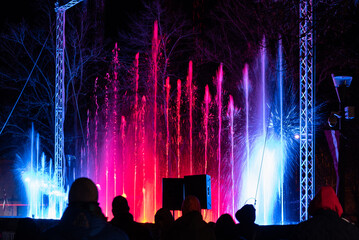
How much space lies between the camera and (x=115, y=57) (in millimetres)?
35125

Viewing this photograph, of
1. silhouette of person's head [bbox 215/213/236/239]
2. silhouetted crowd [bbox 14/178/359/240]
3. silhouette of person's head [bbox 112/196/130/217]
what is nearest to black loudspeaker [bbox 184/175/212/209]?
silhouetted crowd [bbox 14/178/359/240]

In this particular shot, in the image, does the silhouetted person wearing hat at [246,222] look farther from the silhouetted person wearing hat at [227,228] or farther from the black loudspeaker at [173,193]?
the black loudspeaker at [173,193]

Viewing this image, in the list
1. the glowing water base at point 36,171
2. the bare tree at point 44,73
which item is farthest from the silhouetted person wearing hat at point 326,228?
the bare tree at point 44,73

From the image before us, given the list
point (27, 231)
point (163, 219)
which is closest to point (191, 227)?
point (27, 231)

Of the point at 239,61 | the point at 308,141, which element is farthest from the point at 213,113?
the point at 308,141

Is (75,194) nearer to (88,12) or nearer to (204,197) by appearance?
(204,197)

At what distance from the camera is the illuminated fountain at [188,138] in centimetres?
2680

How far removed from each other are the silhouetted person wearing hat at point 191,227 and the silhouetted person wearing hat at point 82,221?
2.18 meters

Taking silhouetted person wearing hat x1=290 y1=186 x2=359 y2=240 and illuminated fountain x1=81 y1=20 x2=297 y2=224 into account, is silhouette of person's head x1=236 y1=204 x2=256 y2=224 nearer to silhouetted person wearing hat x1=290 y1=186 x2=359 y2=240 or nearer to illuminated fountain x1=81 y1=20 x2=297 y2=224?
A: silhouetted person wearing hat x1=290 y1=186 x2=359 y2=240

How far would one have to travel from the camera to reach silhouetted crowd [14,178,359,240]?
4141mm

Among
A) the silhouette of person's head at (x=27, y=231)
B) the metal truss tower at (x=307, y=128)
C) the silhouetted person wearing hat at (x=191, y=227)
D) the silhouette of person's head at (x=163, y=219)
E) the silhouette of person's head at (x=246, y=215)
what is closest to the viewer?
the silhouetted person wearing hat at (x=191, y=227)

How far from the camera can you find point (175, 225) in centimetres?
664

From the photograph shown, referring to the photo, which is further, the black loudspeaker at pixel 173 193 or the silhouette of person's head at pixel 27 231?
the black loudspeaker at pixel 173 193

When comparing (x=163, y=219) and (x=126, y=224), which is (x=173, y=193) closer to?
(x=163, y=219)
